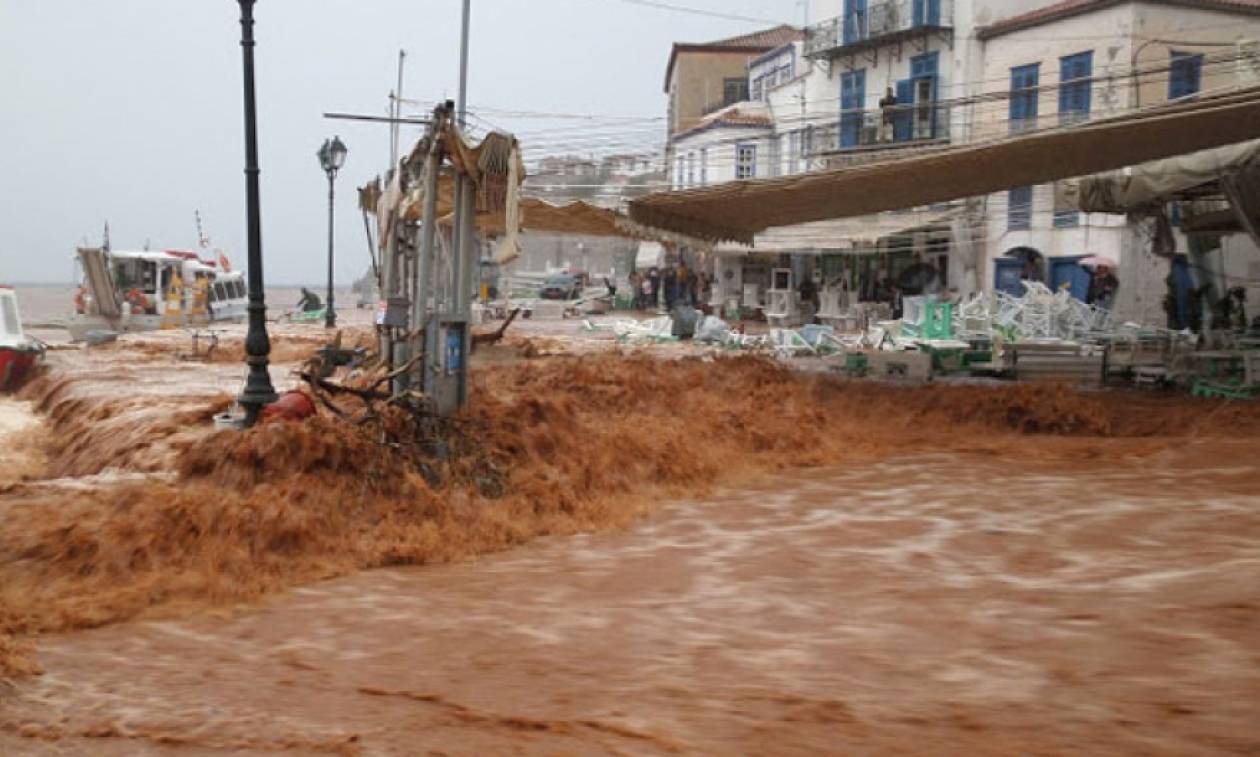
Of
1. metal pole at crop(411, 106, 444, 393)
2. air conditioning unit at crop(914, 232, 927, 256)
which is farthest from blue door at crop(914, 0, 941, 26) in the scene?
metal pole at crop(411, 106, 444, 393)

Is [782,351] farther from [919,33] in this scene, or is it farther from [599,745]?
[599,745]

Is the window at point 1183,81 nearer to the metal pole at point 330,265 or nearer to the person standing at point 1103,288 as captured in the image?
the person standing at point 1103,288

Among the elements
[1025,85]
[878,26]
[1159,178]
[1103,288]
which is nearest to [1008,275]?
[1103,288]

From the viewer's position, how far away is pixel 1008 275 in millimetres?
28141

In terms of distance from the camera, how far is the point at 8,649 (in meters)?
4.50

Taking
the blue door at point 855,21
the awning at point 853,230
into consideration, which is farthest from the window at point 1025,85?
the blue door at point 855,21

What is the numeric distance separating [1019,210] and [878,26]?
7.96 metres

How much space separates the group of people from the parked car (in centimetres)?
707

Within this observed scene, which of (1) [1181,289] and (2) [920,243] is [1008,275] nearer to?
(2) [920,243]

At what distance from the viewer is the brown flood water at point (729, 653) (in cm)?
356

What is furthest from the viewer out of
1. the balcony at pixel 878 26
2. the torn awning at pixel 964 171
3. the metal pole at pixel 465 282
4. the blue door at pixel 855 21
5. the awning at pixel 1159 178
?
the blue door at pixel 855 21

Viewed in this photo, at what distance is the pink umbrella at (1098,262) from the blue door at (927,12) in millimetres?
8785

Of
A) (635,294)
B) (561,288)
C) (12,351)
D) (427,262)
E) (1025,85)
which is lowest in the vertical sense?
(12,351)

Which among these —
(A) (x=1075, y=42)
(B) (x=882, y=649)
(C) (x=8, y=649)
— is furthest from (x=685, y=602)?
(A) (x=1075, y=42)
